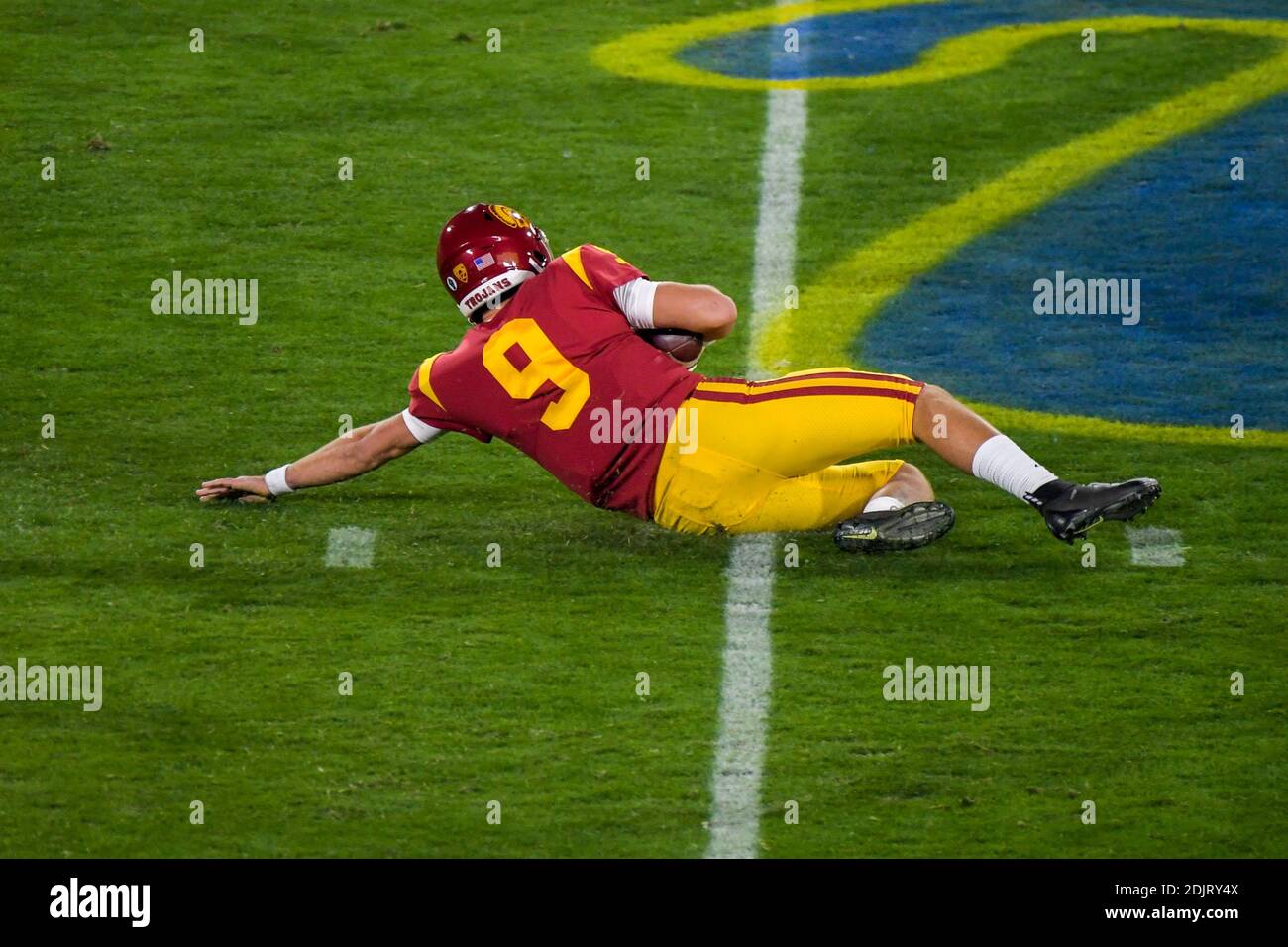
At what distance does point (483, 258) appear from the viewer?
23.5 feet

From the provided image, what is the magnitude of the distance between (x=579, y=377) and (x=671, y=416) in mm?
334

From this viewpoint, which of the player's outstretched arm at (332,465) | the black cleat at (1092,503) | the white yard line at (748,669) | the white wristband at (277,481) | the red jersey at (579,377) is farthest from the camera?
the white wristband at (277,481)

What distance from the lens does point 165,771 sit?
18.8ft

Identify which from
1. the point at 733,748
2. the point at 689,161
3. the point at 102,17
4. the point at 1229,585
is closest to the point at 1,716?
the point at 733,748

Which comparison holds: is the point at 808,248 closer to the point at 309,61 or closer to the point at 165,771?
the point at 309,61

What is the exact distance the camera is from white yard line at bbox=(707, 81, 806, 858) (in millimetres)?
5500

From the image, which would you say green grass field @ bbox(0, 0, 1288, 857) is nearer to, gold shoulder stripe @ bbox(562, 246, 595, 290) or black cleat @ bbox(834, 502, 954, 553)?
black cleat @ bbox(834, 502, 954, 553)

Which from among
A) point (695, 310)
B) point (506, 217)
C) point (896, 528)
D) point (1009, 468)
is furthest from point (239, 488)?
point (1009, 468)

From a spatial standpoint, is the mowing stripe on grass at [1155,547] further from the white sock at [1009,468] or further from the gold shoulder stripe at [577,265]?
the gold shoulder stripe at [577,265]

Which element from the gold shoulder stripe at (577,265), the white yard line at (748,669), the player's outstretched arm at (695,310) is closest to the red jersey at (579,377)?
the gold shoulder stripe at (577,265)

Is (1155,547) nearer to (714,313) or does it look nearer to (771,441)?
(771,441)

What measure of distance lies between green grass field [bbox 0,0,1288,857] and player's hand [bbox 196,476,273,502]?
0.17 ft

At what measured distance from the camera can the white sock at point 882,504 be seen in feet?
23.5

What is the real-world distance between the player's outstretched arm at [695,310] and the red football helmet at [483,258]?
51 centimetres
